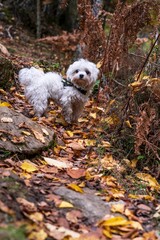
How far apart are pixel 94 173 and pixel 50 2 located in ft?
33.8

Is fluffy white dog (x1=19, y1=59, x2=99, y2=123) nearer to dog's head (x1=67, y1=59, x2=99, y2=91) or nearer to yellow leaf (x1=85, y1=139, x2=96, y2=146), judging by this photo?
dog's head (x1=67, y1=59, x2=99, y2=91)

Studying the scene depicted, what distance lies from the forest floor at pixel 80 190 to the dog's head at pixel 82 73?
63cm

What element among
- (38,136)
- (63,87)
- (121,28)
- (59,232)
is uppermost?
(121,28)

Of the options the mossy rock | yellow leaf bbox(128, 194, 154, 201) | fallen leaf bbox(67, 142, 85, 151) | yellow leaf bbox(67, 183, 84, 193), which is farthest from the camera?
the mossy rock

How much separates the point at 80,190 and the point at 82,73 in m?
2.85

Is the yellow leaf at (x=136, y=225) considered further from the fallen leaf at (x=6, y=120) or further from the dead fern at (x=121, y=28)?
the dead fern at (x=121, y=28)

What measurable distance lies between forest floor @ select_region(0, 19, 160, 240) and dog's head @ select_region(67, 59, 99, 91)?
2.06ft

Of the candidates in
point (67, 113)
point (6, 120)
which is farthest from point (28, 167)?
point (67, 113)

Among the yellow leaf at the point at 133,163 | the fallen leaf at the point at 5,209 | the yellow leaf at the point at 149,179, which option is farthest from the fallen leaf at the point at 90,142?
the fallen leaf at the point at 5,209

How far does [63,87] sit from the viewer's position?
670 cm

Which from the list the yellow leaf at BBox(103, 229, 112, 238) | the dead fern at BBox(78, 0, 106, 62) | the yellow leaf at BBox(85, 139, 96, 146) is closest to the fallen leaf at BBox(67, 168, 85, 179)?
the yellow leaf at BBox(85, 139, 96, 146)

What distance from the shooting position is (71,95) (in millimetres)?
6641

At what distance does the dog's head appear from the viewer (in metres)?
6.47

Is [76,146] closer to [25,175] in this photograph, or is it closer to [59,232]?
[25,175]
